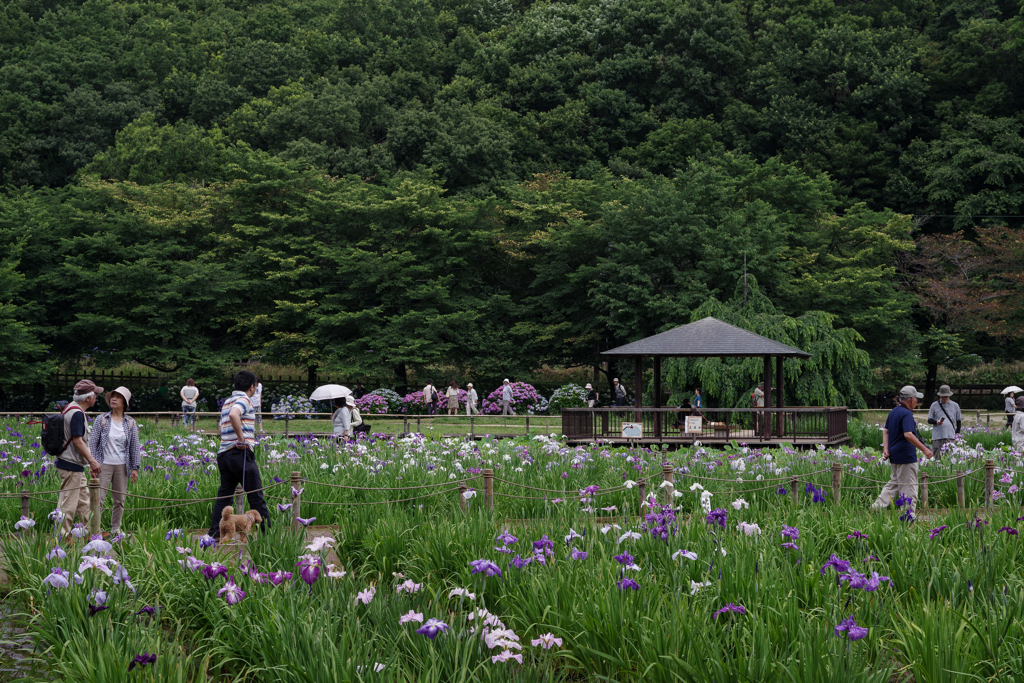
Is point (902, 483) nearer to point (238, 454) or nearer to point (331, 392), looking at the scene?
point (238, 454)

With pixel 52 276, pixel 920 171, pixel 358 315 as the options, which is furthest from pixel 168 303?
pixel 920 171

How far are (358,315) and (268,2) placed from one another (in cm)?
3571

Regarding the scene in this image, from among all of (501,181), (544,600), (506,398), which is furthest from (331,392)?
(501,181)

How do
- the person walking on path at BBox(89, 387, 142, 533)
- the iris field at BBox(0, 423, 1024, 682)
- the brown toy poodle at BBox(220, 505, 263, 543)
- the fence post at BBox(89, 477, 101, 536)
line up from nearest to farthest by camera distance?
the iris field at BBox(0, 423, 1024, 682) → the brown toy poodle at BBox(220, 505, 263, 543) → the fence post at BBox(89, 477, 101, 536) → the person walking on path at BBox(89, 387, 142, 533)

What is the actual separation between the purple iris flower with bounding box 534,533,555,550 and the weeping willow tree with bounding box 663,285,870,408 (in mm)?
18679

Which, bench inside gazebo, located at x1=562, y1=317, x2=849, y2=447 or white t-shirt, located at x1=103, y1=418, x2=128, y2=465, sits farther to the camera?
bench inside gazebo, located at x1=562, y1=317, x2=849, y2=447

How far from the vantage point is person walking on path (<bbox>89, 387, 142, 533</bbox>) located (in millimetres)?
7602

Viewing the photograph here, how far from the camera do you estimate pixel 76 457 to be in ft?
24.3

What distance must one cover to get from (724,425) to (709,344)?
5.62 feet

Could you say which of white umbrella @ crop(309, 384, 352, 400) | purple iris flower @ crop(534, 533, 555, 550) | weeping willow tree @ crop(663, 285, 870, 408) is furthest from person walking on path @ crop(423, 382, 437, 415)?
purple iris flower @ crop(534, 533, 555, 550)

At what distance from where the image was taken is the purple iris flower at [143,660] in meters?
3.47

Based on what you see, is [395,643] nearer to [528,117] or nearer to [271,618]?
[271,618]

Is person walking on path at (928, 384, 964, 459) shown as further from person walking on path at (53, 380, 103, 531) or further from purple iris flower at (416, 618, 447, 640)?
person walking on path at (53, 380, 103, 531)

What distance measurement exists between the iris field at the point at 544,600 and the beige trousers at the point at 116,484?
1771 mm
